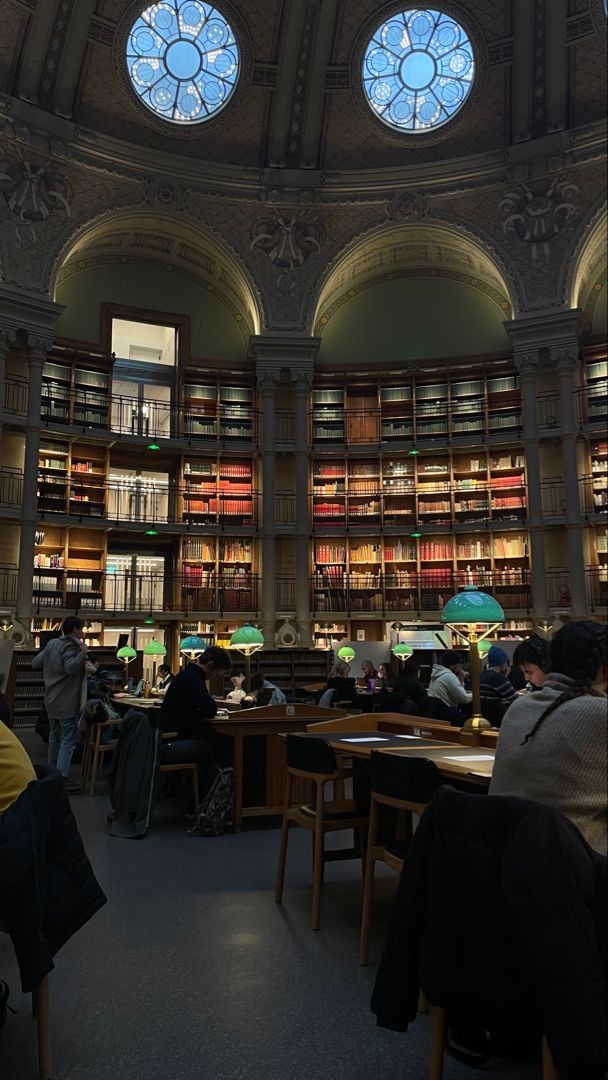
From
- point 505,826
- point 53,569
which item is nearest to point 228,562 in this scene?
point 53,569

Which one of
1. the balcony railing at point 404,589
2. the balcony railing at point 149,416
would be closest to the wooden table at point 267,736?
the balcony railing at point 404,589

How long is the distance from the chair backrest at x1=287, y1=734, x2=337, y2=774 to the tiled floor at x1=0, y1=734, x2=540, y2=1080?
64 cm

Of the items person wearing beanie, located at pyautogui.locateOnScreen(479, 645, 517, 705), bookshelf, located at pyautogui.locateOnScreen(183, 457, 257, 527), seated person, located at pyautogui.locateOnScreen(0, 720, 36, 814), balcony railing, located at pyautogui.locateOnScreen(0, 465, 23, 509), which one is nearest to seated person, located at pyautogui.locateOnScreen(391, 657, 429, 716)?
person wearing beanie, located at pyautogui.locateOnScreen(479, 645, 517, 705)

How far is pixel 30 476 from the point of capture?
41.7 ft

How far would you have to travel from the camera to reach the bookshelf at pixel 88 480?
13711 mm

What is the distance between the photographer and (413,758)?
2725 millimetres

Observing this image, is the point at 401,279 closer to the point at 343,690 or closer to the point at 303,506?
the point at 303,506

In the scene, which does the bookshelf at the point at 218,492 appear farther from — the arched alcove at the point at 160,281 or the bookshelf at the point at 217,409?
the arched alcove at the point at 160,281

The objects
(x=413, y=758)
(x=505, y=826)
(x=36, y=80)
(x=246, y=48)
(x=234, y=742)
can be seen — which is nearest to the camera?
(x=505, y=826)

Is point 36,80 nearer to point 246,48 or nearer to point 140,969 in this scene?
point 246,48

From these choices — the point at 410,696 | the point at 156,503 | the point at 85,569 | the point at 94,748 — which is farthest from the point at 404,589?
the point at 94,748

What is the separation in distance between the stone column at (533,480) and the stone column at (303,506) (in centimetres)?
403

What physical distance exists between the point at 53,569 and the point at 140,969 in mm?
11238

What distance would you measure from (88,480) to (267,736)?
32.3ft
